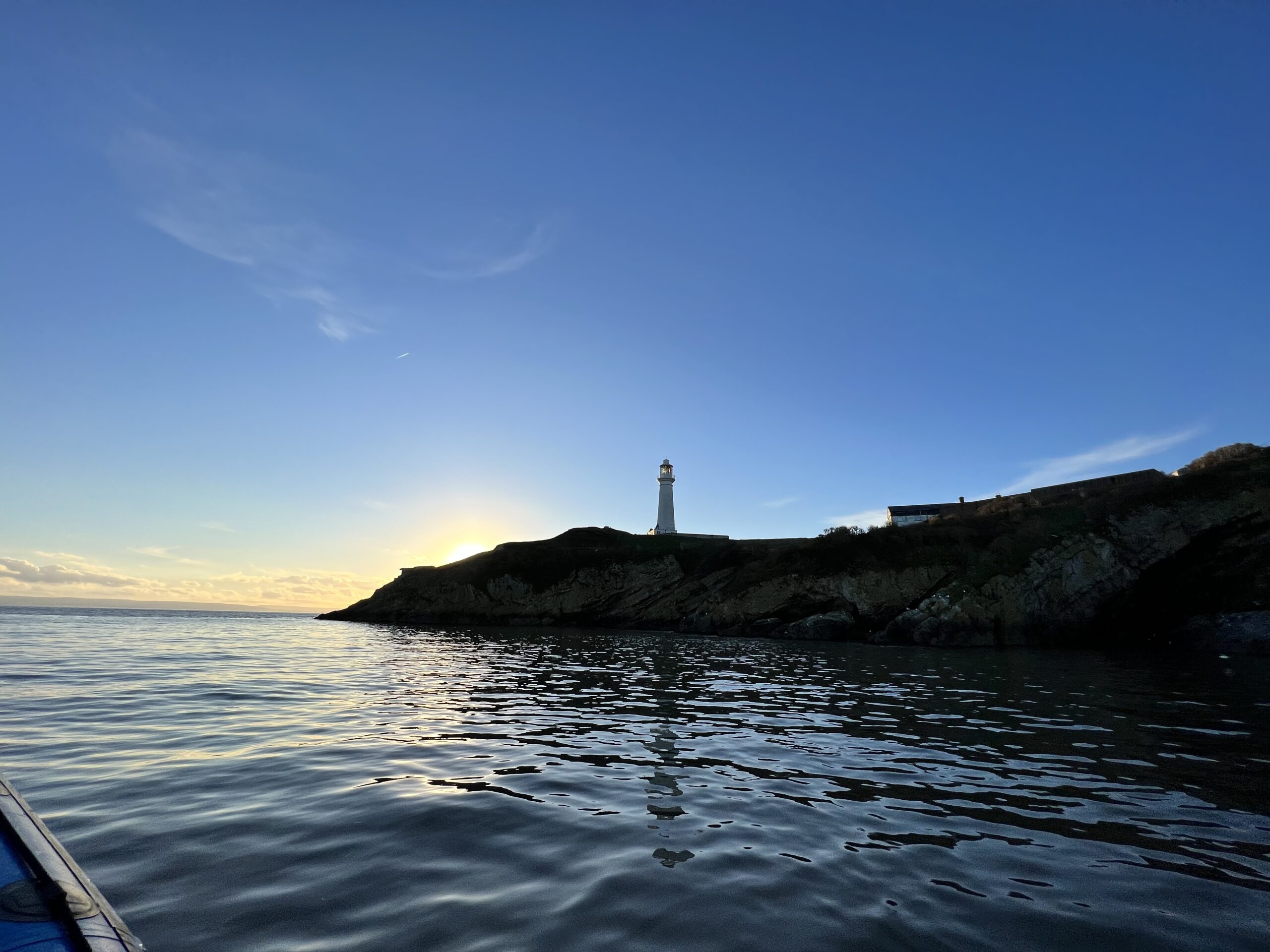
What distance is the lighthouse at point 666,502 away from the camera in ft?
318

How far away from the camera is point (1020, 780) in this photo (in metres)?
8.96

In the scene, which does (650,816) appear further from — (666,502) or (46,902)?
(666,502)

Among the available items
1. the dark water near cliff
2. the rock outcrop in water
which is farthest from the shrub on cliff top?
the dark water near cliff

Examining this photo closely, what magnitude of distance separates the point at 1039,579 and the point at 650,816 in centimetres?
4660

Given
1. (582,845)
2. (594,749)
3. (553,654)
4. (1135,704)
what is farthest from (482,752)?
(553,654)

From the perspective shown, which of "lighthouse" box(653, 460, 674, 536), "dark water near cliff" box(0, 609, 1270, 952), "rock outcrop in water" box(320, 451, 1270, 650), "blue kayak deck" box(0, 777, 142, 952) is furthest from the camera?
"lighthouse" box(653, 460, 674, 536)

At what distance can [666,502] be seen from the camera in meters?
98.1

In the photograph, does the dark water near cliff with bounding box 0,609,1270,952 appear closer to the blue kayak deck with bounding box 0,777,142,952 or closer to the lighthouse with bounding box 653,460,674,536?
the blue kayak deck with bounding box 0,777,142,952

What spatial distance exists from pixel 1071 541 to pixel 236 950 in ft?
175

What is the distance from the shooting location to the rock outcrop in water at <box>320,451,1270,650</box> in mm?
42094

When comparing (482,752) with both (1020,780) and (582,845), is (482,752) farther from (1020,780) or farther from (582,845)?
(1020,780)

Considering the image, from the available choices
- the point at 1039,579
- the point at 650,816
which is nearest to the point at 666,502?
the point at 1039,579

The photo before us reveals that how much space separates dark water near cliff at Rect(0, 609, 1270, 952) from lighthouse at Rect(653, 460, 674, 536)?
79.8m

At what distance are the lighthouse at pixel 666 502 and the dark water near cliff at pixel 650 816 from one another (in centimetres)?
7977
